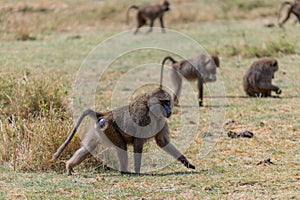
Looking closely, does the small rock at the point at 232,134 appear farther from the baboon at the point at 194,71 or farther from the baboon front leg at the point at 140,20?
the baboon front leg at the point at 140,20

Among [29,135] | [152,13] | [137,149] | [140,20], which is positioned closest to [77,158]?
[137,149]

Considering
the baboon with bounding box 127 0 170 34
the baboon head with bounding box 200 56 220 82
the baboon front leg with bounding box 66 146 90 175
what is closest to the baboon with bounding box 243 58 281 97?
the baboon head with bounding box 200 56 220 82

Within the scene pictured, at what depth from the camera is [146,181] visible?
7.06m

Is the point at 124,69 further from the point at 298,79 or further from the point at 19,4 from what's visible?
the point at 19,4

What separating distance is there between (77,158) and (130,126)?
677mm

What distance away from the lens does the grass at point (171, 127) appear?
6691 millimetres

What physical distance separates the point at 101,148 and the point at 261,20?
18.0 metres

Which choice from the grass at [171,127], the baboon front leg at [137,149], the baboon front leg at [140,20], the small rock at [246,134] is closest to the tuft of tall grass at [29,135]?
the grass at [171,127]

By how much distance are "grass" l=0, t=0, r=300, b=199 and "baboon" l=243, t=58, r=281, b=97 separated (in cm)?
27

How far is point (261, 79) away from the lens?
1260 cm

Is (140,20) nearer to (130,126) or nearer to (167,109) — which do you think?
(130,126)

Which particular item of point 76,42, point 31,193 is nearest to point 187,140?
point 31,193

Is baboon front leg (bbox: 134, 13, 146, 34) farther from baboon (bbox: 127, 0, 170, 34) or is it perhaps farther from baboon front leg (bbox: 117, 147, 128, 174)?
baboon front leg (bbox: 117, 147, 128, 174)

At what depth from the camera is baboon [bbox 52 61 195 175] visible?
7344 mm
